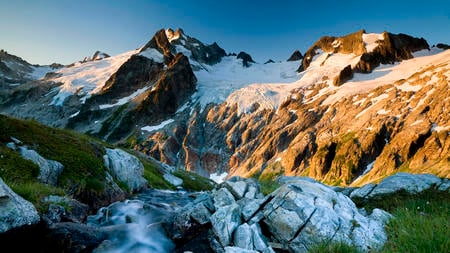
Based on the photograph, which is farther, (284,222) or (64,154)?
(64,154)

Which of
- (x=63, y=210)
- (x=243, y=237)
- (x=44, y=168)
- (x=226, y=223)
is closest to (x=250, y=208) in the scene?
(x=226, y=223)

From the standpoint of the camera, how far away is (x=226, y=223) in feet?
52.3

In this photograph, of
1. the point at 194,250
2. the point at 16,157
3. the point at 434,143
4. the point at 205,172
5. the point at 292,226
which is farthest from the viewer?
the point at 205,172

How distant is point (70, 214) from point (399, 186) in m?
22.0

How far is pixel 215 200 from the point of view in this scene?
65.3ft

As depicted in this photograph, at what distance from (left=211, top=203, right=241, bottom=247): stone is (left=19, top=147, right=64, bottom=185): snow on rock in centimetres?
1104

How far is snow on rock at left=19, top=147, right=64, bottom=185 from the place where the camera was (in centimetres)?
1991

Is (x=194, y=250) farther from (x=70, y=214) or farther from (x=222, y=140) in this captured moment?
(x=222, y=140)

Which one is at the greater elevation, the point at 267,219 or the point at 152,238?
the point at 267,219

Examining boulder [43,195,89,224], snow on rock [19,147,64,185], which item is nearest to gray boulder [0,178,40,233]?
boulder [43,195,89,224]

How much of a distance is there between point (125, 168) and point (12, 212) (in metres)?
22.0

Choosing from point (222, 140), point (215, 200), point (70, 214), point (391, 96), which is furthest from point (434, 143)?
point (70, 214)

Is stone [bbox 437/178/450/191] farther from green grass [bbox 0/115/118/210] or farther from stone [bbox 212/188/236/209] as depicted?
green grass [bbox 0/115/118/210]

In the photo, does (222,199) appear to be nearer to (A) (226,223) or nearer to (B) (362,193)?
(A) (226,223)
